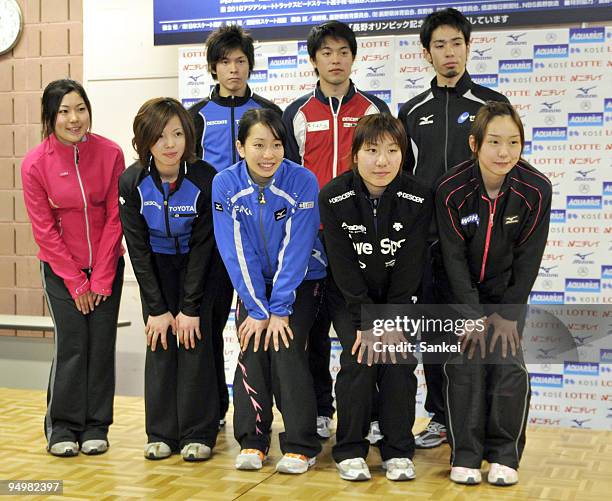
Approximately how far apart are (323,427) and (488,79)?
2.28 m

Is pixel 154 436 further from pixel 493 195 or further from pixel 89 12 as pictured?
pixel 89 12

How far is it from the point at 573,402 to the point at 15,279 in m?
3.78

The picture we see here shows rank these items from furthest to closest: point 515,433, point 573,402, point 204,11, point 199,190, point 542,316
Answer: point 204,11 → point 573,402 → point 542,316 → point 199,190 → point 515,433

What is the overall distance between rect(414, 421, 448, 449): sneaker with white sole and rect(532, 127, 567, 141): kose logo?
6.40ft

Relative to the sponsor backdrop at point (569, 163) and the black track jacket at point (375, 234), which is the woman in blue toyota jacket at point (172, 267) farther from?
the sponsor backdrop at point (569, 163)

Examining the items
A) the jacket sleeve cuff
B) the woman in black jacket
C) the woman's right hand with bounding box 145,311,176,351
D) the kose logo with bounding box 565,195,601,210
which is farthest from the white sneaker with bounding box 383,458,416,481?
the kose logo with bounding box 565,195,601,210

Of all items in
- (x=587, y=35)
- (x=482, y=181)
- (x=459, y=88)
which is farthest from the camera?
(x=587, y=35)

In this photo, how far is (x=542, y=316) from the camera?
387cm

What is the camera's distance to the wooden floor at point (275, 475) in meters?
2.78

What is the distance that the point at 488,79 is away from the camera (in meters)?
4.62

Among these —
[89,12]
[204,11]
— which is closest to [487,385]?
[204,11]

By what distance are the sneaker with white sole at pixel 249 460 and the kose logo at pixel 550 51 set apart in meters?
2.78

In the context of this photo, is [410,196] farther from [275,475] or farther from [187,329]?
[275,475]

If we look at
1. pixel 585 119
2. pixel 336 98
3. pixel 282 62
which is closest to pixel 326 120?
pixel 336 98
